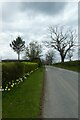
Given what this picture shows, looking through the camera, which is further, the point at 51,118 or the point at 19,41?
the point at 19,41

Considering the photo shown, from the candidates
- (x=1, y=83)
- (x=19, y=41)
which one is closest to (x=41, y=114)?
(x=1, y=83)

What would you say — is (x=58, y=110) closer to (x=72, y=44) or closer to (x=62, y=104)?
(x=62, y=104)

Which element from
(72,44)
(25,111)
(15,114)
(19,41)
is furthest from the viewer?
(19,41)

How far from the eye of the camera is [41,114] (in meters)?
8.09

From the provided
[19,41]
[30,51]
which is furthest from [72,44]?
[19,41]

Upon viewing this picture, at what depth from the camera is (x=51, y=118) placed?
24.6ft

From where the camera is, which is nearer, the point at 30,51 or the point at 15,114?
the point at 15,114

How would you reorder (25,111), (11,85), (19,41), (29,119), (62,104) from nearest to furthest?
1. (29,119)
2. (25,111)
3. (62,104)
4. (11,85)
5. (19,41)

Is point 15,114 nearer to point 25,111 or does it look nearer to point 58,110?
point 25,111

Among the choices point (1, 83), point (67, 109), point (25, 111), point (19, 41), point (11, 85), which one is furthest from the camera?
point (19, 41)

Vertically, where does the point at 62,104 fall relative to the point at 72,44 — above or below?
below

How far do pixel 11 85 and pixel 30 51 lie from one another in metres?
79.6

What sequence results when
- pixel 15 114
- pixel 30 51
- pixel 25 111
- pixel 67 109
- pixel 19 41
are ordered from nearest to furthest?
1. pixel 15 114
2. pixel 25 111
3. pixel 67 109
4. pixel 30 51
5. pixel 19 41

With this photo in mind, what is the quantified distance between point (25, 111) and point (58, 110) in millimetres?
1236
